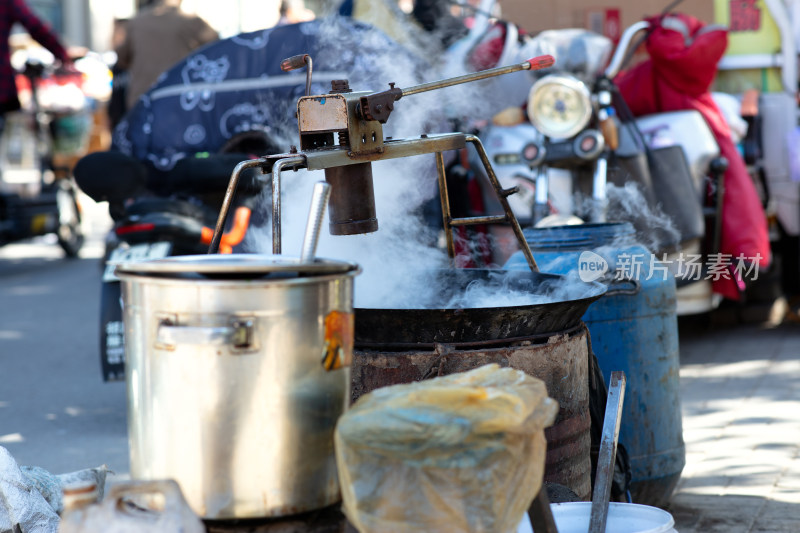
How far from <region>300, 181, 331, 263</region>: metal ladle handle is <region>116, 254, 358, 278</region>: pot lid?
0.06 ft

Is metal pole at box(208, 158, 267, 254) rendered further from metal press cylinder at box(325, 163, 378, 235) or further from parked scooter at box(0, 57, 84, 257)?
parked scooter at box(0, 57, 84, 257)

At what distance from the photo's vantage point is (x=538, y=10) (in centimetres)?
802

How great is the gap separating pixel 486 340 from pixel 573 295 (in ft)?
1.62

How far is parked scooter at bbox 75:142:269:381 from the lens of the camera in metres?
4.34

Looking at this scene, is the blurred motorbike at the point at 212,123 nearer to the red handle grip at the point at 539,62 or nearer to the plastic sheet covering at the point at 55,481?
the plastic sheet covering at the point at 55,481

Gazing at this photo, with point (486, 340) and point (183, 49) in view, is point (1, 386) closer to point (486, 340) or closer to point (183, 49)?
point (183, 49)

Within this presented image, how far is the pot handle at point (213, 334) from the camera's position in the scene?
1.83 metres

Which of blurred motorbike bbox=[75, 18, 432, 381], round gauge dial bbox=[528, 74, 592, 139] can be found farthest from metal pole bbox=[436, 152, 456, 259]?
round gauge dial bbox=[528, 74, 592, 139]

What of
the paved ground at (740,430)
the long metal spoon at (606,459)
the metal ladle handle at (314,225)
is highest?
the metal ladle handle at (314,225)

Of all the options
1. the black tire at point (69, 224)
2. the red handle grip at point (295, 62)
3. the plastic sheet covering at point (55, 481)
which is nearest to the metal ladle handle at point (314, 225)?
the red handle grip at point (295, 62)

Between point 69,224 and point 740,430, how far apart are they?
793 cm

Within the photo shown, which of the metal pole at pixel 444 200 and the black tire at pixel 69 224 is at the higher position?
the metal pole at pixel 444 200

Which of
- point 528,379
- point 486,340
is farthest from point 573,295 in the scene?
point 528,379

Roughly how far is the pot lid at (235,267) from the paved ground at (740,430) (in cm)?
186
